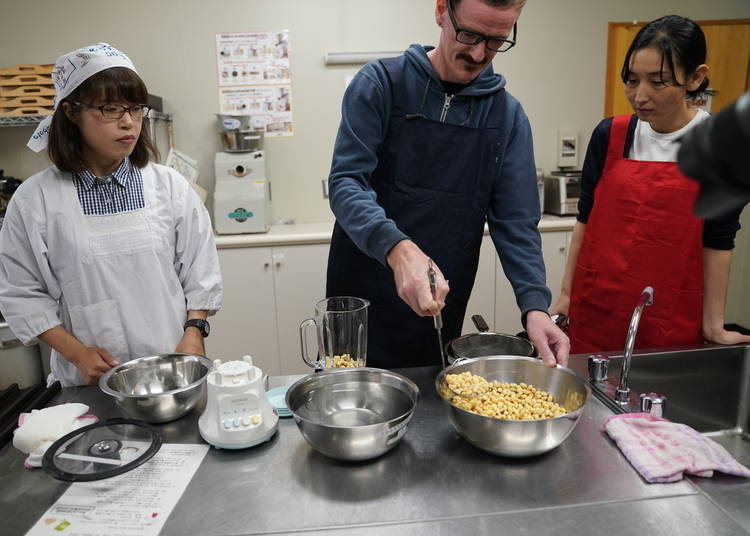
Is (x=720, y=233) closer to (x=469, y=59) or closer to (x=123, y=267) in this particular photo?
(x=469, y=59)

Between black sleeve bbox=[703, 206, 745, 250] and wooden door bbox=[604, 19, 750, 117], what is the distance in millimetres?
2221

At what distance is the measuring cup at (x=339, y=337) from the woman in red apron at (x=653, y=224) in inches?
36.3

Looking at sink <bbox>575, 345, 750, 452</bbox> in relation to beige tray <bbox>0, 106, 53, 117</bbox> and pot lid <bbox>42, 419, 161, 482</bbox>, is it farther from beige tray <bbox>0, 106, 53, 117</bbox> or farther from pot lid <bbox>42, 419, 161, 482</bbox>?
beige tray <bbox>0, 106, 53, 117</bbox>

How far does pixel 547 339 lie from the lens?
1.19 m

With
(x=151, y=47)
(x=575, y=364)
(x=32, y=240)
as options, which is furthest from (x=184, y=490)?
(x=151, y=47)

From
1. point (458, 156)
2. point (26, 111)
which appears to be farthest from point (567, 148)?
point (26, 111)

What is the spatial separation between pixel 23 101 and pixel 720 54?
4.18m

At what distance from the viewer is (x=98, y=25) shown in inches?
122

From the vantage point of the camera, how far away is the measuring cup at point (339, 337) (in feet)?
3.91

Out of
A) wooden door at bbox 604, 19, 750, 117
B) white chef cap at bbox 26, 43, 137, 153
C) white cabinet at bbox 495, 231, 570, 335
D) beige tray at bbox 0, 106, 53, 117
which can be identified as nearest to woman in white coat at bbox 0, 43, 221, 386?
white chef cap at bbox 26, 43, 137, 153

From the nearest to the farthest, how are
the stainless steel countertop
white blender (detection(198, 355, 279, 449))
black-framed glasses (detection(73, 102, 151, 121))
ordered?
the stainless steel countertop
white blender (detection(198, 355, 279, 449))
black-framed glasses (detection(73, 102, 151, 121))

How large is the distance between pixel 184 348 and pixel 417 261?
0.77 m

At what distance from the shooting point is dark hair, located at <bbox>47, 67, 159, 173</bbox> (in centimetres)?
135

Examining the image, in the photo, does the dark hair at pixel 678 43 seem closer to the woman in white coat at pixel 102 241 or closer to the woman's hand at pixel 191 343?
the woman in white coat at pixel 102 241
